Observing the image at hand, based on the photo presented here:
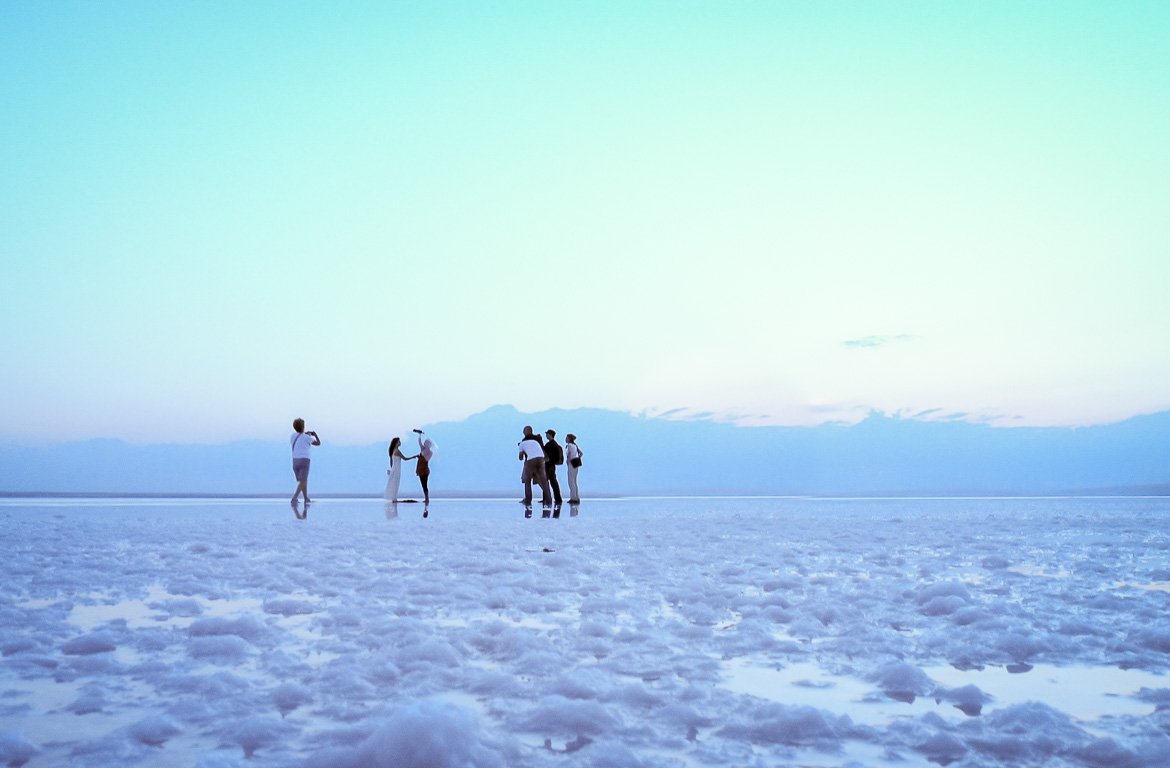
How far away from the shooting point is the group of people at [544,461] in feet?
65.5

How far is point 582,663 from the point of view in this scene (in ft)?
14.4

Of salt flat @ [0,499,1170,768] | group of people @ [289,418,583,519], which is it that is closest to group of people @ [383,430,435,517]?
group of people @ [289,418,583,519]

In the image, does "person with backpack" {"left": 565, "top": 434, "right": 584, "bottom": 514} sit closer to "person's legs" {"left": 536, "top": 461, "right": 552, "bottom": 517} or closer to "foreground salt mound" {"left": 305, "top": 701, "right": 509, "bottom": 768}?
"person's legs" {"left": 536, "top": 461, "right": 552, "bottom": 517}

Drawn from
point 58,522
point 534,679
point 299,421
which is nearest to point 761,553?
point 534,679

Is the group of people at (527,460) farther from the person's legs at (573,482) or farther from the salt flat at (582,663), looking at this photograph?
the salt flat at (582,663)

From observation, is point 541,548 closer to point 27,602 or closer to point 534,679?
point 27,602

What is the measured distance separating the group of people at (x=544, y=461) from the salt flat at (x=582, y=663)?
34.5 ft

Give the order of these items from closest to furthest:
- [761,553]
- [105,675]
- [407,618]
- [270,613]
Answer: [105,675], [407,618], [270,613], [761,553]

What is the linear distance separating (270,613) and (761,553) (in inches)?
259

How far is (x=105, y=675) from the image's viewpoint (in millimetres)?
4184

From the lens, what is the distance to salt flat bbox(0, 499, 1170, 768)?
3.03 metres

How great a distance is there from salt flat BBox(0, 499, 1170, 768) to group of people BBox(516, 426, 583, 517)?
10.5 meters

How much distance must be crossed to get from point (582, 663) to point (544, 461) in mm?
15798

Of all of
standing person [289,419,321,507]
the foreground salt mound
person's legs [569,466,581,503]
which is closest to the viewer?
the foreground salt mound
